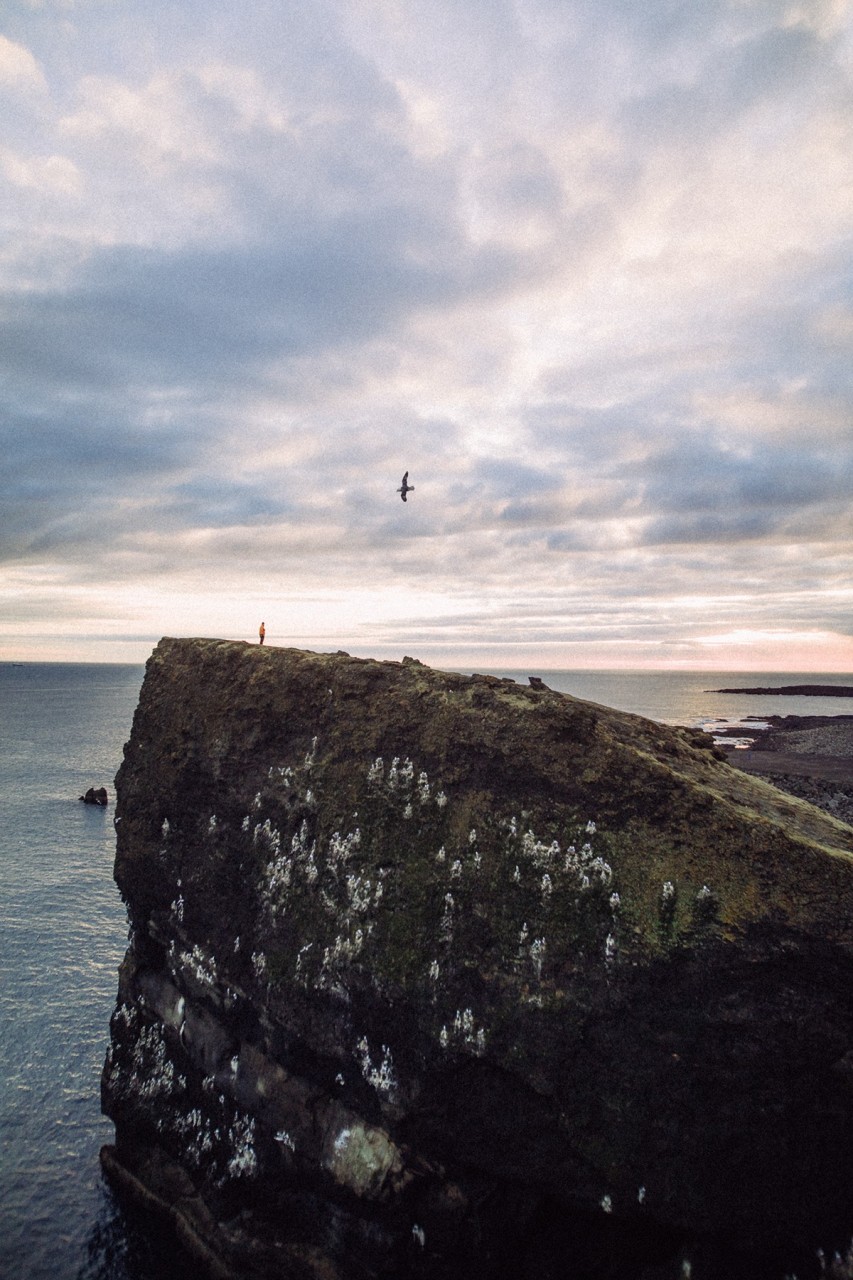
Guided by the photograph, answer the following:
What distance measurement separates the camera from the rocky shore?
44656 millimetres

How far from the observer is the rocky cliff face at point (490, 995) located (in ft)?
30.6

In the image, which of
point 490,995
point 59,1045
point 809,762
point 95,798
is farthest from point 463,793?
point 809,762

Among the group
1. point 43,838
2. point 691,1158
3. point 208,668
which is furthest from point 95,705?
point 691,1158

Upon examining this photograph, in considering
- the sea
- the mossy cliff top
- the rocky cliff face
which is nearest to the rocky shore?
the mossy cliff top

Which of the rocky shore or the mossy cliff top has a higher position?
the mossy cliff top

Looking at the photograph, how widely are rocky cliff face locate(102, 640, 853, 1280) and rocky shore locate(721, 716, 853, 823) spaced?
30.4m

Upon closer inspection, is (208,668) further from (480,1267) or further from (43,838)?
(43,838)

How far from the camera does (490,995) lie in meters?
10.4

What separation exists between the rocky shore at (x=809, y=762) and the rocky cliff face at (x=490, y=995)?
30.4 m

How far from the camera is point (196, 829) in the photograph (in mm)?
14852

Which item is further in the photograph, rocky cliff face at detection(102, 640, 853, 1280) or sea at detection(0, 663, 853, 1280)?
sea at detection(0, 663, 853, 1280)

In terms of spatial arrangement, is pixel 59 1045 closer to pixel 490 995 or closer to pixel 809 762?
pixel 490 995

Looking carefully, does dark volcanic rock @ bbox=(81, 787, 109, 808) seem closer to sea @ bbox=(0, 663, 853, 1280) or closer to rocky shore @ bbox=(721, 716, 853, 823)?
sea @ bbox=(0, 663, 853, 1280)

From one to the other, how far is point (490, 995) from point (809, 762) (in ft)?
204
